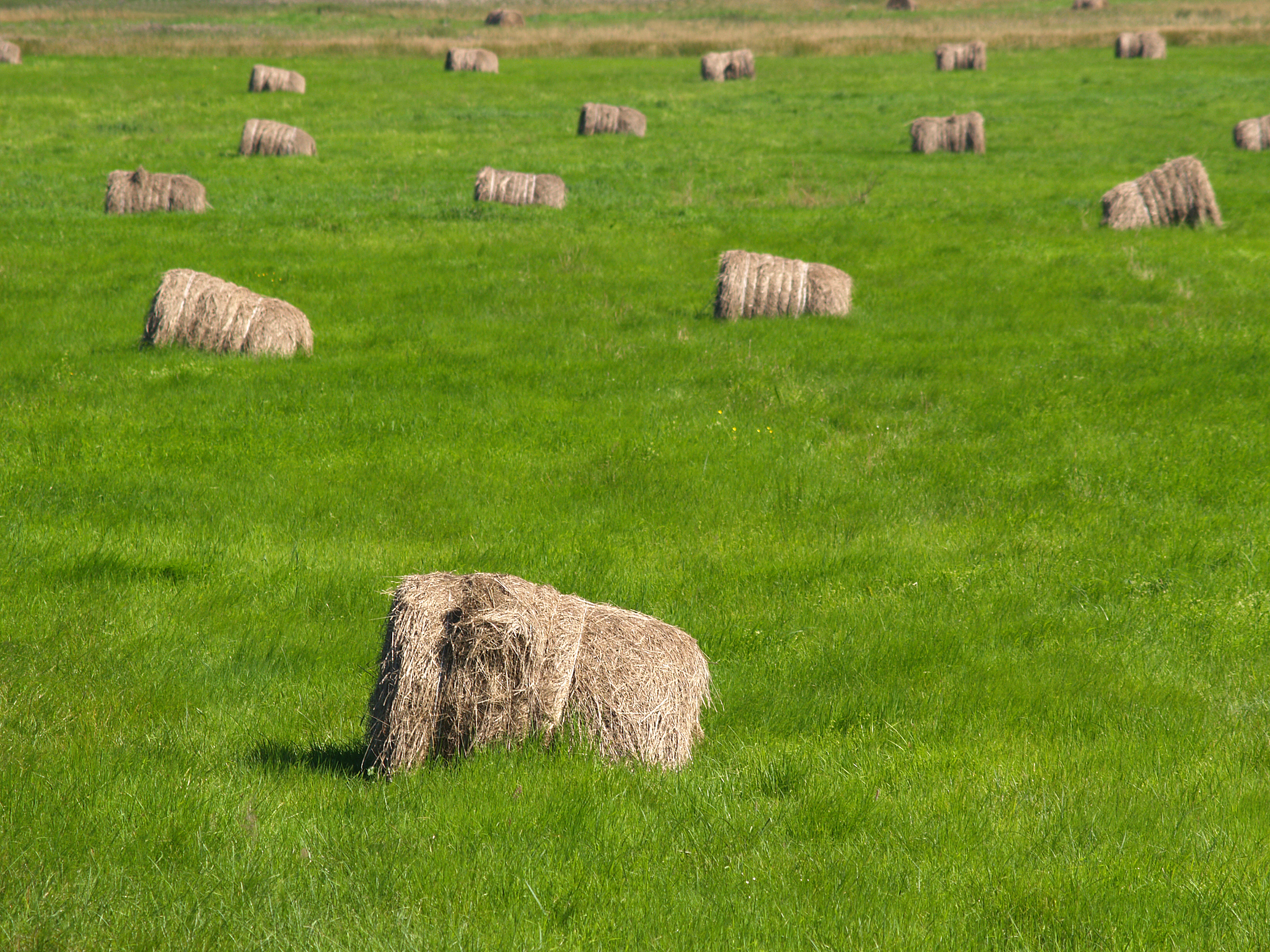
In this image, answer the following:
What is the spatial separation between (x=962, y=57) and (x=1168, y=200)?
32.1 metres

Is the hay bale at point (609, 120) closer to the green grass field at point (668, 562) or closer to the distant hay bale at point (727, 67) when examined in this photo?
the green grass field at point (668, 562)

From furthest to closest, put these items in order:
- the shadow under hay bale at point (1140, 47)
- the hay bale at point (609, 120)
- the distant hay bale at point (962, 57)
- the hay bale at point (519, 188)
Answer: the shadow under hay bale at point (1140, 47) < the distant hay bale at point (962, 57) < the hay bale at point (609, 120) < the hay bale at point (519, 188)

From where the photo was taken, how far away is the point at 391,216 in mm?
24922

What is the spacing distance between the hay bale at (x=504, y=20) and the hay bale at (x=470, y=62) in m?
22.4

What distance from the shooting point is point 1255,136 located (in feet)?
108

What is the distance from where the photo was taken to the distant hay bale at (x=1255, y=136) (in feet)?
108

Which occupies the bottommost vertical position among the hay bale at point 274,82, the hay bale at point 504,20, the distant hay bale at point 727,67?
the hay bale at point 274,82

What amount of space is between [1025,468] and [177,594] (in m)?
8.89

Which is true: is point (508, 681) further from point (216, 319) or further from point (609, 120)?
point (609, 120)

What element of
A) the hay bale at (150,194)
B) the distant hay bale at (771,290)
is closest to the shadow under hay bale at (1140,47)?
the distant hay bale at (771,290)

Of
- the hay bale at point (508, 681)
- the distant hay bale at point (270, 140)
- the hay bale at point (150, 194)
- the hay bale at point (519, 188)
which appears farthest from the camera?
the distant hay bale at point (270, 140)

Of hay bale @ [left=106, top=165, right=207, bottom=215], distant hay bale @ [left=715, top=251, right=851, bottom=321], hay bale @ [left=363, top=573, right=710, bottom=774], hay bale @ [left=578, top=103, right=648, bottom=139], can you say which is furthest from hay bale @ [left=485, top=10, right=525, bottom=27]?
hay bale @ [left=363, top=573, right=710, bottom=774]

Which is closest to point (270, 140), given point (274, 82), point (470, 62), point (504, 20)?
point (274, 82)

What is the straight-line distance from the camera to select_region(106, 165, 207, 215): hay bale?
81.0ft
